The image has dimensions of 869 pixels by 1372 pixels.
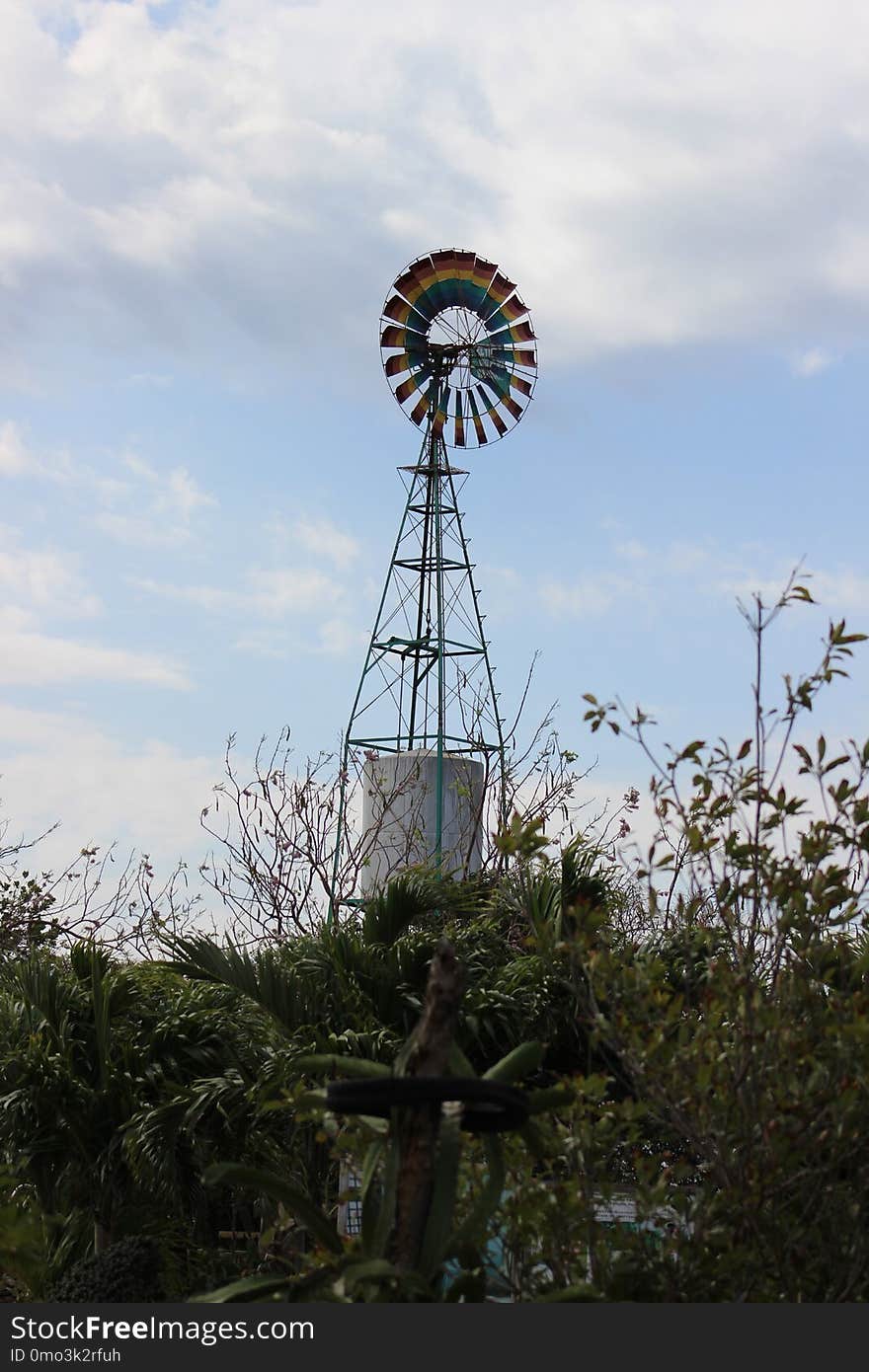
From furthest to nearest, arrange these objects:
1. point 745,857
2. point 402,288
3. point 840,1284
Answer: point 402,288 → point 745,857 → point 840,1284

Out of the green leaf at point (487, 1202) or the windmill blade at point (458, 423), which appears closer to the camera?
the green leaf at point (487, 1202)

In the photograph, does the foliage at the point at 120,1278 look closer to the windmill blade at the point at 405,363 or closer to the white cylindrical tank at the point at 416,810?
the white cylindrical tank at the point at 416,810

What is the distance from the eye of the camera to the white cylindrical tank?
46.6 feet

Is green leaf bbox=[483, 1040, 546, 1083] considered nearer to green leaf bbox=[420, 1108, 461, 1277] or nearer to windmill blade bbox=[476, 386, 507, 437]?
green leaf bbox=[420, 1108, 461, 1277]

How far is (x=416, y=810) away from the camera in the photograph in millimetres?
14406

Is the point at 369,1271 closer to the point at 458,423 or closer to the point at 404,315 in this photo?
the point at 458,423

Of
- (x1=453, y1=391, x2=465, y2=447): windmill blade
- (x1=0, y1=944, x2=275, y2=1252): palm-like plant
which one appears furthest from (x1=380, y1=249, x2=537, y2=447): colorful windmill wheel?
(x1=0, y1=944, x2=275, y2=1252): palm-like plant

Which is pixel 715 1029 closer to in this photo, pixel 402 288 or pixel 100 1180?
pixel 100 1180

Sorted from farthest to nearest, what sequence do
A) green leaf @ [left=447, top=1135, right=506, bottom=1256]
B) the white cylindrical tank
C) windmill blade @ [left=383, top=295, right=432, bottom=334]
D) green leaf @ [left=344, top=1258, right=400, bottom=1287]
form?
windmill blade @ [left=383, top=295, right=432, bottom=334]
the white cylindrical tank
green leaf @ [left=447, top=1135, right=506, bottom=1256]
green leaf @ [left=344, top=1258, right=400, bottom=1287]

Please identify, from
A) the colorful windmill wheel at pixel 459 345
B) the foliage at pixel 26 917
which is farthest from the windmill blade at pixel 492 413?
the foliage at pixel 26 917

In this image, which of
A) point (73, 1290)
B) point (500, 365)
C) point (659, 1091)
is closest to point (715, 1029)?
point (659, 1091)

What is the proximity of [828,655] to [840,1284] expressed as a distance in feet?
6.49

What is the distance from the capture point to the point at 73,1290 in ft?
19.2

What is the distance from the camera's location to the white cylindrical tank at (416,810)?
14219 mm
